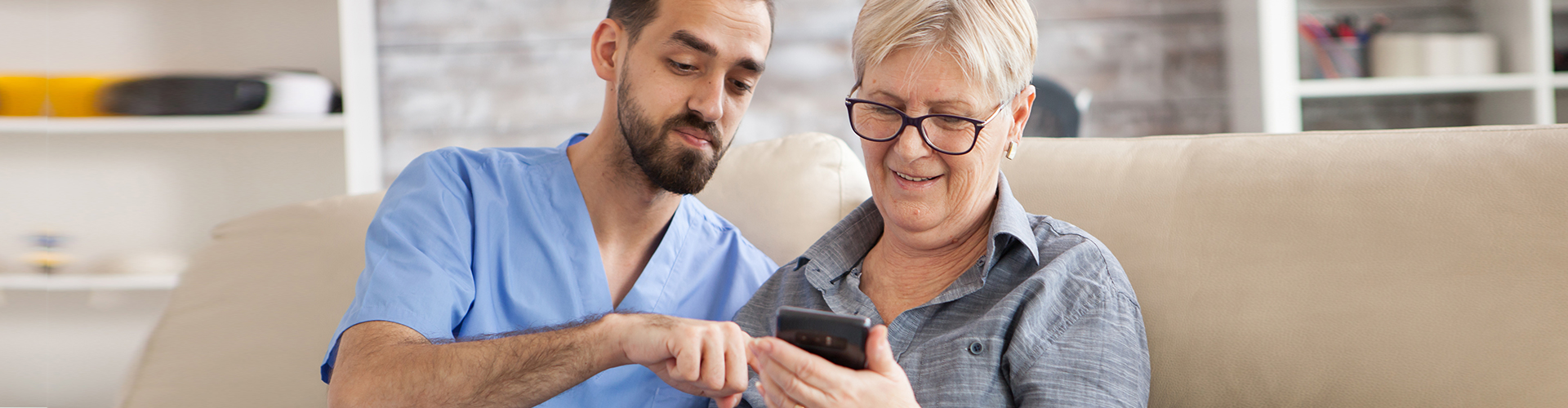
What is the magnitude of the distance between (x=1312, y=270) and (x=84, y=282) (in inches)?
96.8

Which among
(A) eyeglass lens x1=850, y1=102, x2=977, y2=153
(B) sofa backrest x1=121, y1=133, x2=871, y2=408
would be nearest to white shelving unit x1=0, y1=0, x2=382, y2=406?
(B) sofa backrest x1=121, y1=133, x2=871, y2=408

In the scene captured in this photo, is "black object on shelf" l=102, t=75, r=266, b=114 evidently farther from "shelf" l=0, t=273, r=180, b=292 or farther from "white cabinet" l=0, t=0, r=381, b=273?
"shelf" l=0, t=273, r=180, b=292

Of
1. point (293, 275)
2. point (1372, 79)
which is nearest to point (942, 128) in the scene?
→ point (293, 275)

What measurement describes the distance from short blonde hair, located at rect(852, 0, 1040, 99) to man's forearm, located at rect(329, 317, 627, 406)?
0.43 metres

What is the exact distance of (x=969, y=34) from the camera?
90cm

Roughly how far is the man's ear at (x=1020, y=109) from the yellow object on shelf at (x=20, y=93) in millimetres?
2234

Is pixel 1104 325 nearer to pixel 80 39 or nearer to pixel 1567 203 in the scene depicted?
pixel 1567 203

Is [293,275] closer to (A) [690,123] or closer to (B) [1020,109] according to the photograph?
(A) [690,123]

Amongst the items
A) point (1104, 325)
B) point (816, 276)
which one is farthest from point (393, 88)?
point (1104, 325)

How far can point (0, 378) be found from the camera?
6.86 feet

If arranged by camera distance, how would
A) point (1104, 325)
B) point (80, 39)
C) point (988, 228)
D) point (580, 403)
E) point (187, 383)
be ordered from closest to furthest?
1. point (1104, 325)
2. point (988, 228)
3. point (580, 403)
4. point (187, 383)
5. point (80, 39)

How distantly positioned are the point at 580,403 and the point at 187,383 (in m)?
0.65

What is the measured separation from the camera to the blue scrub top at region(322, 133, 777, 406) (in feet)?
3.38

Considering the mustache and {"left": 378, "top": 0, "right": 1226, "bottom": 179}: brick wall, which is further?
{"left": 378, "top": 0, "right": 1226, "bottom": 179}: brick wall
